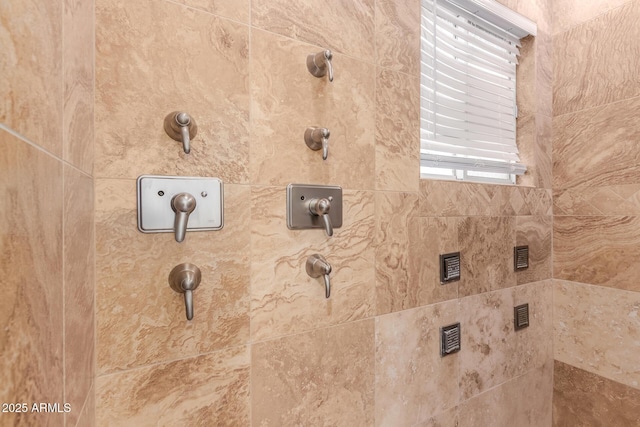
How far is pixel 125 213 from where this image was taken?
666mm

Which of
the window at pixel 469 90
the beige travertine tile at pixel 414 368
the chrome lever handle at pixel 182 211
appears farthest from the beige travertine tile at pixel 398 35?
the beige travertine tile at pixel 414 368

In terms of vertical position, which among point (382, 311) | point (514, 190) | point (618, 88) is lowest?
point (382, 311)

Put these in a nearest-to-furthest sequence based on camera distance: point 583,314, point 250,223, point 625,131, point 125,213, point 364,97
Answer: point 125,213, point 250,223, point 364,97, point 625,131, point 583,314

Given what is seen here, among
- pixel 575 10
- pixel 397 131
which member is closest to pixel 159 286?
pixel 397 131

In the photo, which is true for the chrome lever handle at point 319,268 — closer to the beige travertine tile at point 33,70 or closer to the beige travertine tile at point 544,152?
the beige travertine tile at point 33,70

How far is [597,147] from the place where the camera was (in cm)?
134

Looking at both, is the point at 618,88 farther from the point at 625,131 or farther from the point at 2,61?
the point at 2,61

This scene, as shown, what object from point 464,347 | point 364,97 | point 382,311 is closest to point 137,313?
point 382,311

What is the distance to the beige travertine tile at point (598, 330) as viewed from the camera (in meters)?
1.26

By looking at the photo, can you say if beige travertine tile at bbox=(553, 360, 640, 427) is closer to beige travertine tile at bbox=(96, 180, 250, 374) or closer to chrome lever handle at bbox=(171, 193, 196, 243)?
beige travertine tile at bbox=(96, 180, 250, 374)

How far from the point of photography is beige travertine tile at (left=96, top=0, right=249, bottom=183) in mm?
651

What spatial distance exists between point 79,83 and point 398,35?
90 centimetres

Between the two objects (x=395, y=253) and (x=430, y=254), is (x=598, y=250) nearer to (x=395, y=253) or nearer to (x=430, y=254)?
(x=430, y=254)

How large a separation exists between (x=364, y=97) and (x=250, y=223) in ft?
1.68
